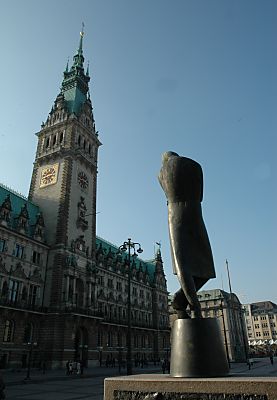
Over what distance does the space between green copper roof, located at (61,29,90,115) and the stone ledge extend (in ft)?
205

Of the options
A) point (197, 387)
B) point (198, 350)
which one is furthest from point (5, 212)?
point (197, 387)

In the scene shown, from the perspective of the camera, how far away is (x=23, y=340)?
43.6m

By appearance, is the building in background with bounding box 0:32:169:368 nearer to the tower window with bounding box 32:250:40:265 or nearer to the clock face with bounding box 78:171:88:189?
the clock face with bounding box 78:171:88:189

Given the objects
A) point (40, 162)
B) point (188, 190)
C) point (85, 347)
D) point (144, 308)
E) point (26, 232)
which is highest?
point (40, 162)

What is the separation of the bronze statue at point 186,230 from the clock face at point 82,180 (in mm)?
51263

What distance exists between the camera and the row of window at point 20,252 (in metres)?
44.4

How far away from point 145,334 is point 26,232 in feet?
143

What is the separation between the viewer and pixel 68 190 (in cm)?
5488

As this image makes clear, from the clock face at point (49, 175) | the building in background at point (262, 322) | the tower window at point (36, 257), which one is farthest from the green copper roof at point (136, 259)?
the building in background at point (262, 322)

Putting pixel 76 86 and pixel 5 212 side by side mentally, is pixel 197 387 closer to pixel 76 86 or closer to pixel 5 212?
pixel 5 212

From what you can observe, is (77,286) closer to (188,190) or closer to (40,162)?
(40,162)

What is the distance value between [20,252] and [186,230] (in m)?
42.8

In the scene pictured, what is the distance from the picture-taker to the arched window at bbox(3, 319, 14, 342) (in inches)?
1638

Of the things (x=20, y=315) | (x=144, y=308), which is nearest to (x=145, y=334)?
(x=144, y=308)
